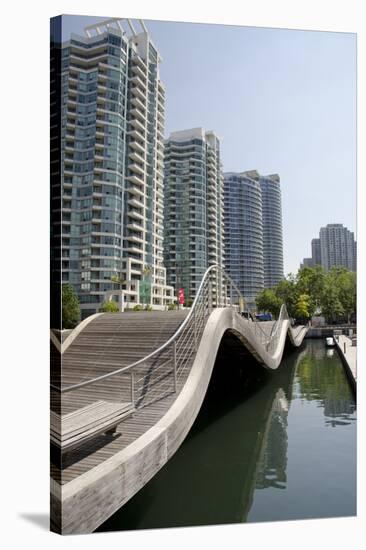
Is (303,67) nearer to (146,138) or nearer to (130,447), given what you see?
(130,447)

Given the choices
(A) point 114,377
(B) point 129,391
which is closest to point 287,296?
(A) point 114,377

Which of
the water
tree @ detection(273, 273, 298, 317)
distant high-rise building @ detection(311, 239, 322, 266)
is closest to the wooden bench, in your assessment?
the water

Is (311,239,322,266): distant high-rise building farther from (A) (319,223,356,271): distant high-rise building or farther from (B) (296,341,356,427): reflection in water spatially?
(B) (296,341,356,427): reflection in water

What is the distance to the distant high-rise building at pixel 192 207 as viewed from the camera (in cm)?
5359

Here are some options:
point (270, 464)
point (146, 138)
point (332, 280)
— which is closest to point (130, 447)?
point (270, 464)

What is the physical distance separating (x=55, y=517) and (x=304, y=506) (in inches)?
110

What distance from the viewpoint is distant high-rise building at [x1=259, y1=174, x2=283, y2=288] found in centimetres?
1416

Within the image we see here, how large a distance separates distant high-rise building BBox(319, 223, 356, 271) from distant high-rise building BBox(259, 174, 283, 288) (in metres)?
5.76

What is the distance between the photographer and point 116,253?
38375mm

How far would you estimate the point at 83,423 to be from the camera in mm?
4328

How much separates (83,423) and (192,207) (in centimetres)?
5119

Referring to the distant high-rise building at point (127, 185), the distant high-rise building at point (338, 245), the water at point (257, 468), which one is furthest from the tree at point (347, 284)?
the distant high-rise building at point (127, 185)

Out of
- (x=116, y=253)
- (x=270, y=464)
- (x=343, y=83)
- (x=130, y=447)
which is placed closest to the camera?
(x=130, y=447)

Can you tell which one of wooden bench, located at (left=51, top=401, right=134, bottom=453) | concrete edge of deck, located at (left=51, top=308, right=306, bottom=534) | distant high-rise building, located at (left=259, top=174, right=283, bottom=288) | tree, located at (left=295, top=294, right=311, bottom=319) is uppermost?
distant high-rise building, located at (left=259, top=174, right=283, bottom=288)
